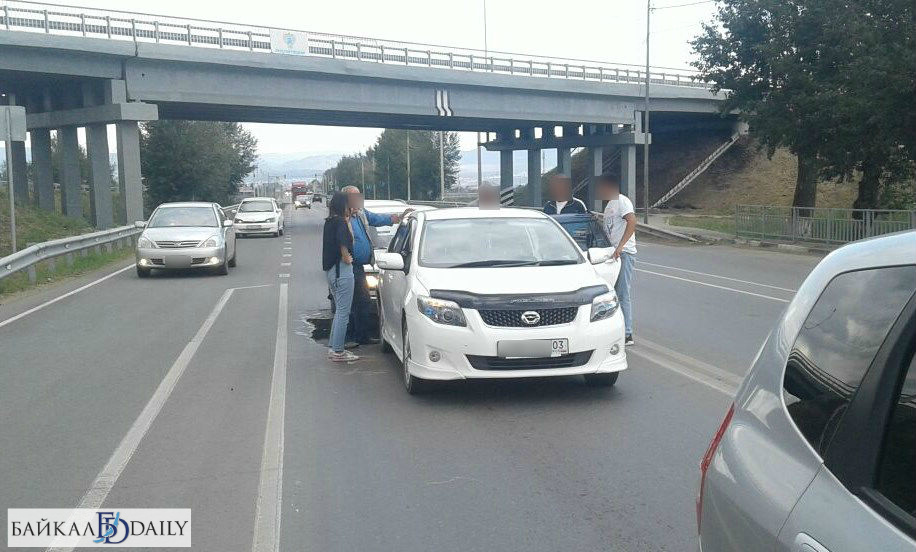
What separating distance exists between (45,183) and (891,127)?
38269 millimetres

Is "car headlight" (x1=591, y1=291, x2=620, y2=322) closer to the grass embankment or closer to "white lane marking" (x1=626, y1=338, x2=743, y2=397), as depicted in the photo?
"white lane marking" (x1=626, y1=338, x2=743, y2=397)

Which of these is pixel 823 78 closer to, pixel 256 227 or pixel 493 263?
pixel 256 227

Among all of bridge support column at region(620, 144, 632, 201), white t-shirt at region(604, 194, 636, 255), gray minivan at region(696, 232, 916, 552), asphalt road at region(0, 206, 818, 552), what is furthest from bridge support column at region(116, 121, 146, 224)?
gray minivan at region(696, 232, 916, 552)

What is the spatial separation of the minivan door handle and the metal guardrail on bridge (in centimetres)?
1724

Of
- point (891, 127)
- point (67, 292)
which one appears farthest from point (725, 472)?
point (891, 127)

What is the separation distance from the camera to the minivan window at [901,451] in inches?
85.0

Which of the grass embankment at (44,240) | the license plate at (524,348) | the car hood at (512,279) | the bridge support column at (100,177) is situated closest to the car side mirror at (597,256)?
the car hood at (512,279)

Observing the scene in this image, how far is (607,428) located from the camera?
7.21 m

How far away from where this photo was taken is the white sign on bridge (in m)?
39.9

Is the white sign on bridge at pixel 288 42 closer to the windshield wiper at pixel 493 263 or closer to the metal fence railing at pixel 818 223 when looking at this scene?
the metal fence railing at pixel 818 223

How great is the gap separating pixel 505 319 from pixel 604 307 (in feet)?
2.90

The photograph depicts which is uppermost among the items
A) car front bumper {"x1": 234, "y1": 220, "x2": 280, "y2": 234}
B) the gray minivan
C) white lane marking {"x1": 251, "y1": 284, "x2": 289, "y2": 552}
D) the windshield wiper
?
the gray minivan

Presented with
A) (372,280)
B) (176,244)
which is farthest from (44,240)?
(372,280)

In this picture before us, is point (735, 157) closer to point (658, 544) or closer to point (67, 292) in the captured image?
point (67, 292)
